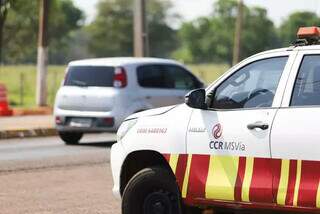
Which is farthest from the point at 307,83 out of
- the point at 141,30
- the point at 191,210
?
the point at 141,30

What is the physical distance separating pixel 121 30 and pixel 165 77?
12478 cm

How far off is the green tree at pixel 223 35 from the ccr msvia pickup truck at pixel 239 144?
68.7 meters

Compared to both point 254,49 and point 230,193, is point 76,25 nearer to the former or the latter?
point 254,49

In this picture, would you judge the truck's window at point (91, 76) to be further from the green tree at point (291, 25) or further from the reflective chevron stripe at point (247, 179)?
the green tree at point (291, 25)

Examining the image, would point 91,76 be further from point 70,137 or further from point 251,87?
point 251,87

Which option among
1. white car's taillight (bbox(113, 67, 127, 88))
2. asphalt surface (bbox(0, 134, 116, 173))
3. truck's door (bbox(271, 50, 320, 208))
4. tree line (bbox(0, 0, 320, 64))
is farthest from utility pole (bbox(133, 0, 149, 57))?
tree line (bbox(0, 0, 320, 64))

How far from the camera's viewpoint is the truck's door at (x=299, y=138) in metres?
6.24

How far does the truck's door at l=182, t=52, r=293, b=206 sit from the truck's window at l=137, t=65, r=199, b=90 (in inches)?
394

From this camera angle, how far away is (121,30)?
14175cm

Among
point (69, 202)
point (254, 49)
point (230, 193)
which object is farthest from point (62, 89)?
point (254, 49)

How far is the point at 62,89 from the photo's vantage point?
17172mm

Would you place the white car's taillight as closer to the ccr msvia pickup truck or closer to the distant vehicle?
the distant vehicle

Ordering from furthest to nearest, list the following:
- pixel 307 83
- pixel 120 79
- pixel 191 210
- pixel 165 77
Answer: pixel 165 77
pixel 120 79
pixel 191 210
pixel 307 83

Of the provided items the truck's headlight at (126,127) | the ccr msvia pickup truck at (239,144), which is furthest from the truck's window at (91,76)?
the ccr msvia pickup truck at (239,144)
